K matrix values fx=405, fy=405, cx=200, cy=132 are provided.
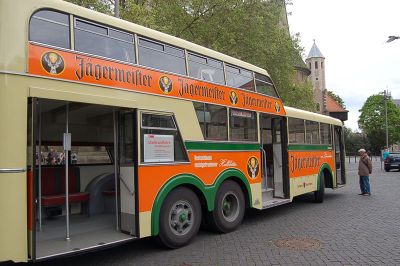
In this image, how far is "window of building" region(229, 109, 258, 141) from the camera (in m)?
8.45

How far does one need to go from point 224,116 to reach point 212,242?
8.14ft

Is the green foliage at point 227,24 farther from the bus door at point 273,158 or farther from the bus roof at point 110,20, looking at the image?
the bus roof at point 110,20

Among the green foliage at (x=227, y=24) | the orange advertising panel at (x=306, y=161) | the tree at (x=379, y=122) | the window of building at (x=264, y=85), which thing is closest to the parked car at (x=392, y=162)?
the green foliage at (x=227, y=24)

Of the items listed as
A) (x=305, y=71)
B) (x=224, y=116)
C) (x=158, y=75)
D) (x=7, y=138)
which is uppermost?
(x=305, y=71)

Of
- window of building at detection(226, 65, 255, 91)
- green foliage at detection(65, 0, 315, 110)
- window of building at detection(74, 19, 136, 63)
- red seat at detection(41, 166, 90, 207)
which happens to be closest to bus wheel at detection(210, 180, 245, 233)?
window of building at detection(226, 65, 255, 91)

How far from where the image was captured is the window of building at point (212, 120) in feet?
24.9

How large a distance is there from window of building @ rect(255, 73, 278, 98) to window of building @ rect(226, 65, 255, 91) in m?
0.31

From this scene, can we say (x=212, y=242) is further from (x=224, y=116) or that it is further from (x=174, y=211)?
(x=224, y=116)

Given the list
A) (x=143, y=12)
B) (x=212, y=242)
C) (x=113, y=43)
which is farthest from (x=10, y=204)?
(x=143, y=12)

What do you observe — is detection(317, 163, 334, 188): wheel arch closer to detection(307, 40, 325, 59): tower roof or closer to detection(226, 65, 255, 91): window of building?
detection(226, 65, 255, 91): window of building

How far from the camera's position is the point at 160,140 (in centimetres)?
662

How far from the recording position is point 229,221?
27.2 ft

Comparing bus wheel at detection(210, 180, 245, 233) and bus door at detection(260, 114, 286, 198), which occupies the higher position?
bus door at detection(260, 114, 286, 198)

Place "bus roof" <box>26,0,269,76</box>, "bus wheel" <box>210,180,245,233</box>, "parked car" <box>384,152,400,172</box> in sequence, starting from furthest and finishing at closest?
"parked car" <box>384,152,400,172</box> < "bus wheel" <box>210,180,245,233</box> < "bus roof" <box>26,0,269,76</box>
